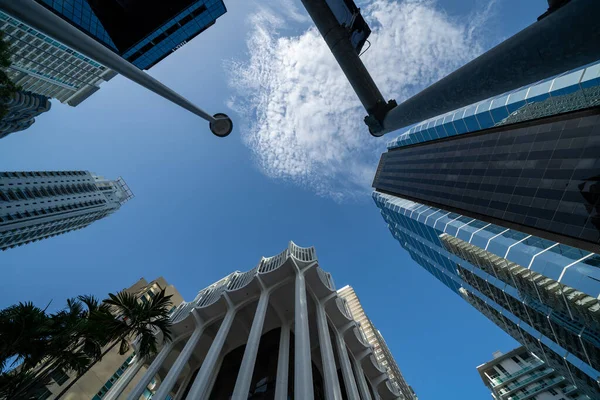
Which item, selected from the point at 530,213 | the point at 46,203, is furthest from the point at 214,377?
the point at 46,203

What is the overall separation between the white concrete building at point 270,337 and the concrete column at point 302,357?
15 centimetres

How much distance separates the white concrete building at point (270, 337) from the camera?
928 inches

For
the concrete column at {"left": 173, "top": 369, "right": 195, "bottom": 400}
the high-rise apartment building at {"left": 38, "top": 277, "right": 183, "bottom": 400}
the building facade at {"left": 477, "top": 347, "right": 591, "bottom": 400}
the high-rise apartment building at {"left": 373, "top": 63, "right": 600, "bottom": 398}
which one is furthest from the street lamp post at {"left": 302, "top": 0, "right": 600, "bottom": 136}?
the building facade at {"left": 477, "top": 347, "right": 591, "bottom": 400}

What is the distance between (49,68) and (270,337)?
13770cm

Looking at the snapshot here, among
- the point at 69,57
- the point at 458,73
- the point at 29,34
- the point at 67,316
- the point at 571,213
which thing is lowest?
the point at 458,73

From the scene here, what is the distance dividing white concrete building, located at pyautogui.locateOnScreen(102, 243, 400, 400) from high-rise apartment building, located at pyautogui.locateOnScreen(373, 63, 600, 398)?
22.9 m

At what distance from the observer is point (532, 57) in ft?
8.27

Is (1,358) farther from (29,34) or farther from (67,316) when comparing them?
(29,34)

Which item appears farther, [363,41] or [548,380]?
[548,380]

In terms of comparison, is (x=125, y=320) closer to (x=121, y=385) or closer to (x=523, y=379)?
(x=121, y=385)

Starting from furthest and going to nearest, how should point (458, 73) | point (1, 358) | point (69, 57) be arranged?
1. point (69, 57)
2. point (1, 358)
3. point (458, 73)

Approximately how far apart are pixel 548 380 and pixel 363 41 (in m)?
85.9

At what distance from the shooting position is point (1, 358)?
11.3 meters

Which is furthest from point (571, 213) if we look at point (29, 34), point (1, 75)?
point (29, 34)
